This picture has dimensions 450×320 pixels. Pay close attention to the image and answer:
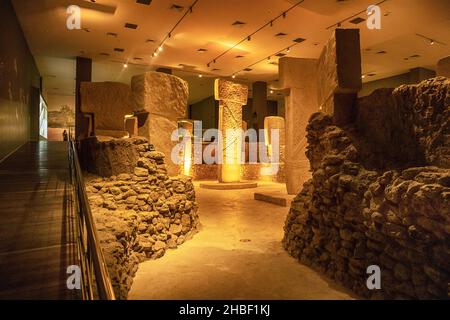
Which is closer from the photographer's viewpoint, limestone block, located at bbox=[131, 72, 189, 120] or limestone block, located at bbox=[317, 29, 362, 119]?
limestone block, located at bbox=[317, 29, 362, 119]

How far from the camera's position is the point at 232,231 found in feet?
19.6

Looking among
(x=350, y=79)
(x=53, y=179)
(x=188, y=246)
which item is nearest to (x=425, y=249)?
(x=350, y=79)

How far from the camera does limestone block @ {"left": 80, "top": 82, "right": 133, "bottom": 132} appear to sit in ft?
26.6

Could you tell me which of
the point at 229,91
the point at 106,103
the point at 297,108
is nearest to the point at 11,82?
the point at 106,103

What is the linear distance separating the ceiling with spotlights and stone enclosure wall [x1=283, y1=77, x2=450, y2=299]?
16.5 ft

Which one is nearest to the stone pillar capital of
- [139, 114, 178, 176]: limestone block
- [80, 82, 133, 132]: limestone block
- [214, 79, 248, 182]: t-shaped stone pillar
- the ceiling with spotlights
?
[214, 79, 248, 182]: t-shaped stone pillar

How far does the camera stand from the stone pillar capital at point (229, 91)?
37.4ft

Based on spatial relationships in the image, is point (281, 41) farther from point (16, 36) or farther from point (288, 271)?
point (288, 271)

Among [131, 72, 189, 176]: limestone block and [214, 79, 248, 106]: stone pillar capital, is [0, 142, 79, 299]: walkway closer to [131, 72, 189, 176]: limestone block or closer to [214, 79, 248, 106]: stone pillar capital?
[131, 72, 189, 176]: limestone block

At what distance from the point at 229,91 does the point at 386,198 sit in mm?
9024

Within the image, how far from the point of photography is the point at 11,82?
25.8ft

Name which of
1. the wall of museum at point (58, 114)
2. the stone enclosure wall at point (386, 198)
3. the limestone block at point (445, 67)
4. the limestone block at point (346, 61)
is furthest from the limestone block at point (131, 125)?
the wall of museum at point (58, 114)

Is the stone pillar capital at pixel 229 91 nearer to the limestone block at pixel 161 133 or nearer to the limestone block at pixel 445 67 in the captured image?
the limestone block at pixel 161 133
